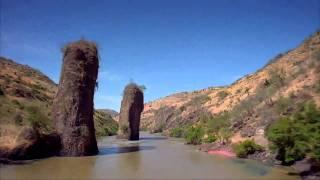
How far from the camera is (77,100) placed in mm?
34844

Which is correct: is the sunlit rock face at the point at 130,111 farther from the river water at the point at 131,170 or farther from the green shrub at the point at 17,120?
the river water at the point at 131,170

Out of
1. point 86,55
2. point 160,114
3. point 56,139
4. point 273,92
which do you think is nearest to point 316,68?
point 273,92

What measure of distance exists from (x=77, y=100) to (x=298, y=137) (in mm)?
19728

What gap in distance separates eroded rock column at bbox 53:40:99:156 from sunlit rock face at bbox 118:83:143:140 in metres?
28.3

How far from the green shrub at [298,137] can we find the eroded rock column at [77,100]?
1665cm

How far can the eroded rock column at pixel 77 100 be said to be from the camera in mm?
33719

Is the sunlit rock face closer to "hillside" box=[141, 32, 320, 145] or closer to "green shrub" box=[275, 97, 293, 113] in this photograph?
"hillside" box=[141, 32, 320, 145]

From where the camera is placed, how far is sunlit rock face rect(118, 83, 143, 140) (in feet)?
214

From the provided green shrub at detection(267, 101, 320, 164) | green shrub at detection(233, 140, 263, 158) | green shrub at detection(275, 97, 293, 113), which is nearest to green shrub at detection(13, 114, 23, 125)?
green shrub at detection(233, 140, 263, 158)

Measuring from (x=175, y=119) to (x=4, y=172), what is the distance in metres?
82.8

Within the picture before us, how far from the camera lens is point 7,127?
103 ft

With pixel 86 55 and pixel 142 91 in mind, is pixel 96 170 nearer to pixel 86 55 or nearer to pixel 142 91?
pixel 86 55

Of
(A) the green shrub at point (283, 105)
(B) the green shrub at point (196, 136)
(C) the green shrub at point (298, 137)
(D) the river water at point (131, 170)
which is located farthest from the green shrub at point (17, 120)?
(B) the green shrub at point (196, 136)

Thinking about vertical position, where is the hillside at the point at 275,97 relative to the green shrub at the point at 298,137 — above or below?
above
